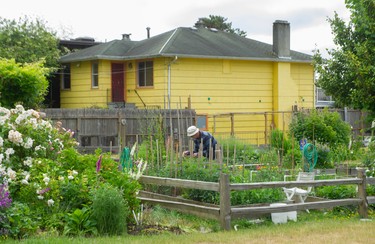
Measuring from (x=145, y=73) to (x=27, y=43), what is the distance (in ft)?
24.9

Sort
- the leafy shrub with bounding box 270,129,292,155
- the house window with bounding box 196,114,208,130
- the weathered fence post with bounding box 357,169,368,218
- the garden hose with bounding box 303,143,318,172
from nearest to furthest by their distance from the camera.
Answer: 1. the weathered fence post with bounding box 357,169,368,218
2. the garden hose with bounding box 303,143,318,172
3. the leafy shrub with bounding box 270,129,292,155
4. the house window with bounding box 196,114,208,130

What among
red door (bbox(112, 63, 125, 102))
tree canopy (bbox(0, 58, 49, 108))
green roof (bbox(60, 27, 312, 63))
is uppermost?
green roof (bbox(60, 27, 312, 63))

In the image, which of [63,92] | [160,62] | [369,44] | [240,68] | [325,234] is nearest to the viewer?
[325,234]

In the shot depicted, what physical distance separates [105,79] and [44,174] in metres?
22.7

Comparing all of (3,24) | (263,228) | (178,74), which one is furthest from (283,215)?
(3,24)

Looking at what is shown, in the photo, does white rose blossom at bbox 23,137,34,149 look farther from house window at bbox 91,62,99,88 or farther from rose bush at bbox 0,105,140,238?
house window at bbox 91,62,99,88

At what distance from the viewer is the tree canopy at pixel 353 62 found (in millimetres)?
13867

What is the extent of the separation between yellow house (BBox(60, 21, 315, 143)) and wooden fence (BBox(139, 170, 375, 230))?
17205 millimetres

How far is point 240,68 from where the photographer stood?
110 ft

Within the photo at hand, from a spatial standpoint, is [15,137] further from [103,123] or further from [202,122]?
[202,122]

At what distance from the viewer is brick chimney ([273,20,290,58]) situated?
35.0 meters

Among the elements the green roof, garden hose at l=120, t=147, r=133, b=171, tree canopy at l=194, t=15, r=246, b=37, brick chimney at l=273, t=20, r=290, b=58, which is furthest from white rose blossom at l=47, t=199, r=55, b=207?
tree canopy at l=194, t=15, r=246, b=37

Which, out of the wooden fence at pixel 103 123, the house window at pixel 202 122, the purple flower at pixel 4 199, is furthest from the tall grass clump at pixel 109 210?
the house window at pixel 202 122

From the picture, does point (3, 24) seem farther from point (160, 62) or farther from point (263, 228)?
point (263, 228)
